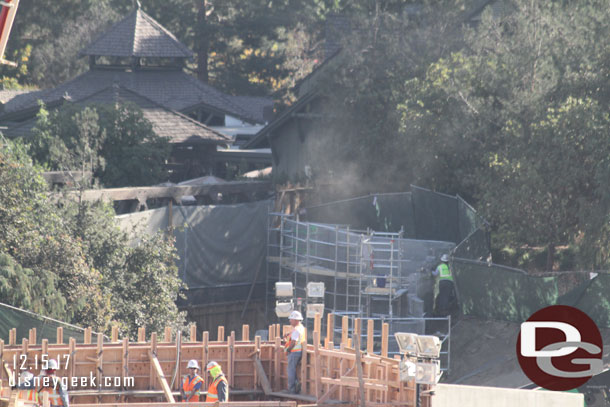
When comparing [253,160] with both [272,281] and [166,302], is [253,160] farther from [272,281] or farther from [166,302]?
[166,302]

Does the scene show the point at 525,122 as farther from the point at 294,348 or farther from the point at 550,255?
the point at 294,348

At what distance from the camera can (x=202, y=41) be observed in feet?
197

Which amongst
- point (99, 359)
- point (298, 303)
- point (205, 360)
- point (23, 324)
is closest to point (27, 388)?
point (99, 359)

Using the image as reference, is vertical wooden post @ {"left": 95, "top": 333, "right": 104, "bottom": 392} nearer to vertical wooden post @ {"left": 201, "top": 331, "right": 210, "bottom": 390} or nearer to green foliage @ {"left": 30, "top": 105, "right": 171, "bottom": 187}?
vertical wooden post @ {"left": 201, "top": 331, "right": 210, "bottom": 390}

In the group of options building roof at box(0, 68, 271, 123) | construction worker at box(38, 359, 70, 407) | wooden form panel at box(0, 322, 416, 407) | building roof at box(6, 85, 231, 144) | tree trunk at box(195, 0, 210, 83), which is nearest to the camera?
construction worker at box(38, 359, 70, 407)

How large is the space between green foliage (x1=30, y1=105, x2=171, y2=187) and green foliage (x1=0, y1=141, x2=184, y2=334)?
22.7 feet

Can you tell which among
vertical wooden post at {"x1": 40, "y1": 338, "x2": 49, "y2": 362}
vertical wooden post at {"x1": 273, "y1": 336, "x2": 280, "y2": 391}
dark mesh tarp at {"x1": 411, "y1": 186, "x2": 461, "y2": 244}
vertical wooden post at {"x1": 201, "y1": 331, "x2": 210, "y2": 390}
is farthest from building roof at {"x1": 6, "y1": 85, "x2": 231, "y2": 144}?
vertical wooden post at {"x1": 40, "y1": 338, "x2": 49, "y2": 362}

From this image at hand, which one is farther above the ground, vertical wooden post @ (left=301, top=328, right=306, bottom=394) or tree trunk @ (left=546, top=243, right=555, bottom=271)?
tree trunk @ (left=546, top=243, right=555, bottom=271)

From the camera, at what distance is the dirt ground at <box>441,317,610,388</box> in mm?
23191

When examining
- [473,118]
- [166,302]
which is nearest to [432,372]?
[166,302]

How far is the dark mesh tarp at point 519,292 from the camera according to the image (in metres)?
22.0

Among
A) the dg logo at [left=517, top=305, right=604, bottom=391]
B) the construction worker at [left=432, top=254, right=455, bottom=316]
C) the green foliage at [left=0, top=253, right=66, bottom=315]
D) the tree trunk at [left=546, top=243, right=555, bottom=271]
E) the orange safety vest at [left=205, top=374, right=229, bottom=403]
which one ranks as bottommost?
the orange safety vest at [left=205, top=374, right=229, bottom=403]

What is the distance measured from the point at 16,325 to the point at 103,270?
180 inches

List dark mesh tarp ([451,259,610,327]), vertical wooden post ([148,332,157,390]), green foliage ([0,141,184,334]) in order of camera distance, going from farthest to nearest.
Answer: green foliage ([0,141,184,334]) < dark mesh tarp ([451,259,610,327]) < vertical wooden post ([148,332,157,390])
